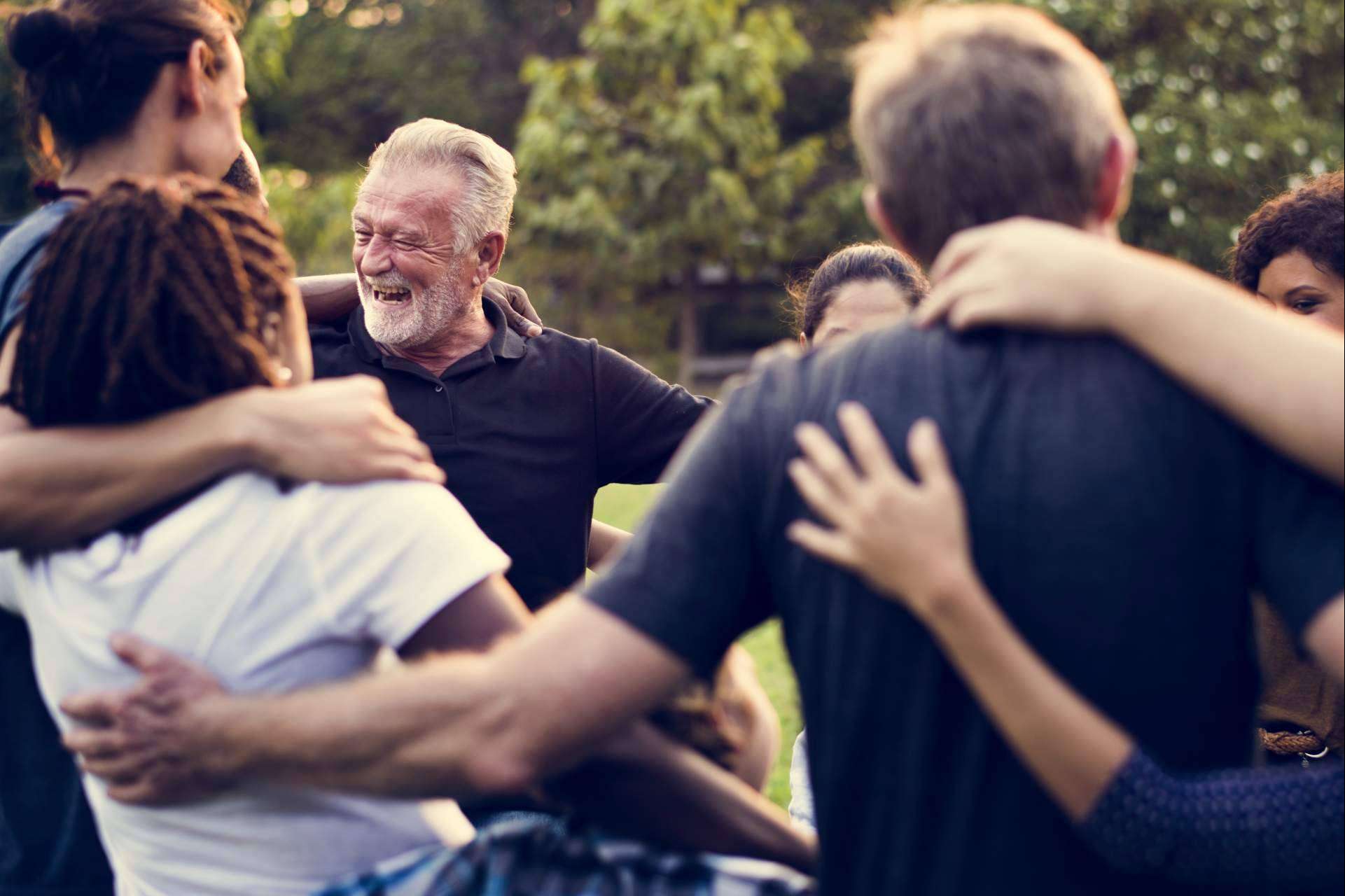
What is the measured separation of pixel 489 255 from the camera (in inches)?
158

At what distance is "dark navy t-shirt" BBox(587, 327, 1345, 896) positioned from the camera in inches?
59.3

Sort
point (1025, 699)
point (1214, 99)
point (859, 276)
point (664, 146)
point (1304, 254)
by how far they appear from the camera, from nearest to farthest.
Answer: point (1025, 699)
point (1304, 254)
point (859, 276)
point (1214, 99)
point (664, 146)

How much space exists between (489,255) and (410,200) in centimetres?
28

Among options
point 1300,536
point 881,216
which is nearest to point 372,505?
point 881,216

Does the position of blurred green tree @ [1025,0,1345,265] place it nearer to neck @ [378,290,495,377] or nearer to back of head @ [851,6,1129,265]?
neck @ [378,290,495,377]

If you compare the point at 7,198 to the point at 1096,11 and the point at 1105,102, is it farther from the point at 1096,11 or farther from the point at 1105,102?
the point at 1105,102

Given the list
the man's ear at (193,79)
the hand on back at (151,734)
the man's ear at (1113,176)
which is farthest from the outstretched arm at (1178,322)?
the man's ear at (193,79)

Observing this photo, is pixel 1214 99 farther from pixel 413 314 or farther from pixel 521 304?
pixel 413 314

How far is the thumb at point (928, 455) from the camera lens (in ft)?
4.91

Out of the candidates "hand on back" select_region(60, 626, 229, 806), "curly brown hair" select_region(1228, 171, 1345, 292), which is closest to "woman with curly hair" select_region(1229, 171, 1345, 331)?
"curly brown hair" select_region(1228, 171, 1345, 292)

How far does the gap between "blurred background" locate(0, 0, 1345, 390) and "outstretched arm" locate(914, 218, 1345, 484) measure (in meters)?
14.5

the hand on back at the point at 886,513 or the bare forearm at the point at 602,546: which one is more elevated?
the hand on back at the point at 886,513

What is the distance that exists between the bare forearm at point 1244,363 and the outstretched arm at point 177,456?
3.05 ft

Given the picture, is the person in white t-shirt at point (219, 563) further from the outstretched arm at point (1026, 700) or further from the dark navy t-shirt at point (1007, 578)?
the outstretched arm at point (1026, 700)
